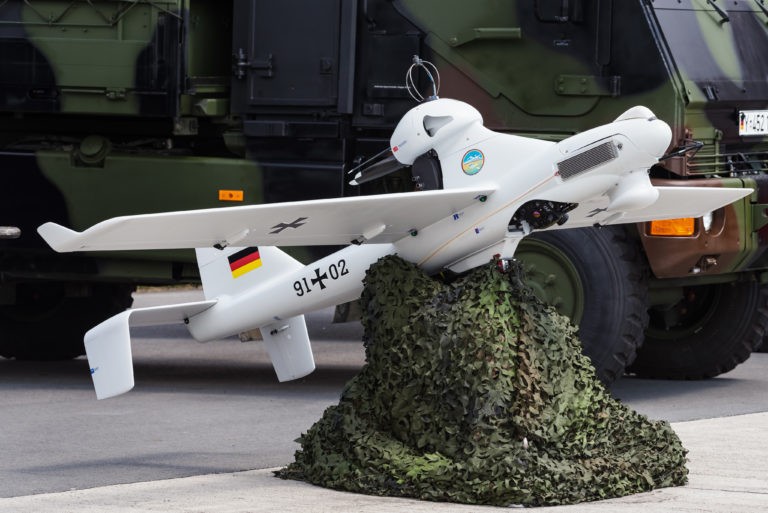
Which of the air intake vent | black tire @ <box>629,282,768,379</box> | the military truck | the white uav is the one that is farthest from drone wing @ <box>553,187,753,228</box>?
black tire @ <box>629,282,768,379</box>

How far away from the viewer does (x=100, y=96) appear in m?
10.5

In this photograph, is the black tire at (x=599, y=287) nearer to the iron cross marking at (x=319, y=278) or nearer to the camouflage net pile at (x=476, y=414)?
the iron cross marking at (x=319, y=278)

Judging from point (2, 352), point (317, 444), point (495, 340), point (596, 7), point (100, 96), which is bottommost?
point (2, 352)

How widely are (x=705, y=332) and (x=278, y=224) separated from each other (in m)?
5.07

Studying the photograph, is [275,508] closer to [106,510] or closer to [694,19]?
[106,510]

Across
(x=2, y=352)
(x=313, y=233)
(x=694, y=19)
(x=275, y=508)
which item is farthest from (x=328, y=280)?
(x=2, y=352)

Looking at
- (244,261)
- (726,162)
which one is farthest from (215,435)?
(726,162)

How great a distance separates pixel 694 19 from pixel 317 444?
4271 millimetres

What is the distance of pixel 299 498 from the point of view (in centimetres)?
680

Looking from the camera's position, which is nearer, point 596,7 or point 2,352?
point 596,7

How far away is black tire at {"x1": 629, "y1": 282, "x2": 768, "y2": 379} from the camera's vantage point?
11.1 m

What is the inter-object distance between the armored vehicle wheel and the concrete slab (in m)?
5.17

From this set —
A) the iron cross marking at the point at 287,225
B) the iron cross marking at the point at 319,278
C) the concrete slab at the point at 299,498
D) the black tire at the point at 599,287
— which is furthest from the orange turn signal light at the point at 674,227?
the iron cross marking at the point at 287,225

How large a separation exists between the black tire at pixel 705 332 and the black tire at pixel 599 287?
1304 mm
